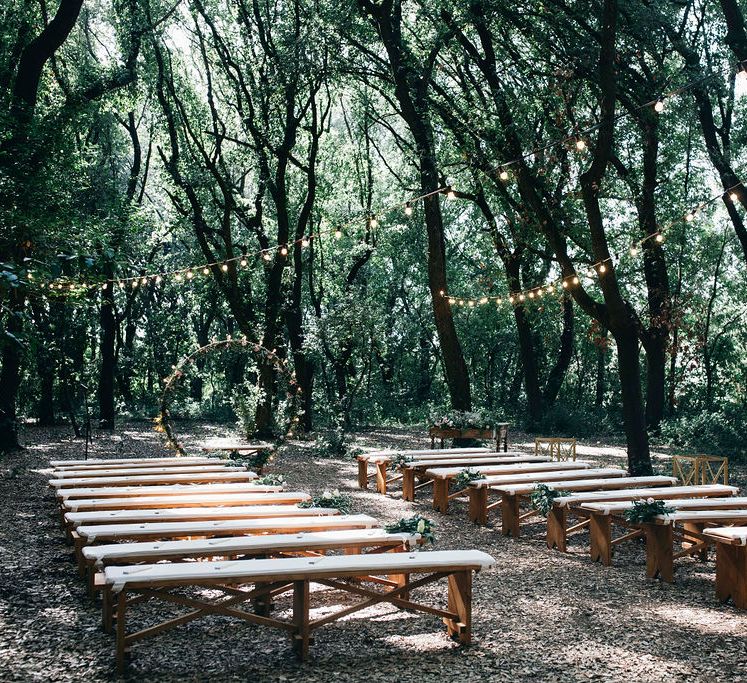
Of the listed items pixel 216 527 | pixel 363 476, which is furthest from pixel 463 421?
pixel 216 527

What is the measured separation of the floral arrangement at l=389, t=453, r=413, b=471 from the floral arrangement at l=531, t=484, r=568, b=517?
2673 millimetres

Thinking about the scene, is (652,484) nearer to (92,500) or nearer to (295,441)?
(92,500)

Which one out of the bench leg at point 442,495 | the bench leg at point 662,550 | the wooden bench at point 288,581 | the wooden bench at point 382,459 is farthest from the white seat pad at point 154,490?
the bench leg at point 662,550

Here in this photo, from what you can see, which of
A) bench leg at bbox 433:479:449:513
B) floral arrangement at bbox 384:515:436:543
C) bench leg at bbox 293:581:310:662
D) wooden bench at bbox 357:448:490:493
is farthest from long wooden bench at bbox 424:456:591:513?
bench leg at bbox 293:581:310:662

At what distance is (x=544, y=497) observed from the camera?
298 inches

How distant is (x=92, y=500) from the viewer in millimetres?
7113

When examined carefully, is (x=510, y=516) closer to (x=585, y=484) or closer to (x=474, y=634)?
(x=585, y=484)

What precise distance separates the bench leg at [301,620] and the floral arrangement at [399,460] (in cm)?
557

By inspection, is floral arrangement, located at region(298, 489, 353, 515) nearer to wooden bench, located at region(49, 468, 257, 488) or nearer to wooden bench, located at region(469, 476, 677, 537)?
wooden bench, located at region(469, 476, 677, 537)

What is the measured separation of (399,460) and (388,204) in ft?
53.6

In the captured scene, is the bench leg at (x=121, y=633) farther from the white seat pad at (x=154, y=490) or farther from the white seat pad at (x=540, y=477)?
the white seat pad at (x=540, y=477)

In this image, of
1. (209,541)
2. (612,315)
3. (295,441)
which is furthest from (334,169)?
(209,541)

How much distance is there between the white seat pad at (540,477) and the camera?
27.8 feet

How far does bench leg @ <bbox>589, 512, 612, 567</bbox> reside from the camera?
696 cm
